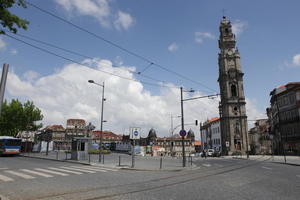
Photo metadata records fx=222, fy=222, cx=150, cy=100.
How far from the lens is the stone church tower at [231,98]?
55.1 m

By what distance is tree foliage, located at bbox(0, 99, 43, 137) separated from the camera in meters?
47.5

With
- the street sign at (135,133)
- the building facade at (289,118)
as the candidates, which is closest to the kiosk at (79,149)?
the street sign at (135,133)

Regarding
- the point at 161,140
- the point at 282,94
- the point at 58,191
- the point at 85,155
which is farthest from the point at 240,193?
the point at 161,140

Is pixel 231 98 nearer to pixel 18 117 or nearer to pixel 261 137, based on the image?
pixel 261 137

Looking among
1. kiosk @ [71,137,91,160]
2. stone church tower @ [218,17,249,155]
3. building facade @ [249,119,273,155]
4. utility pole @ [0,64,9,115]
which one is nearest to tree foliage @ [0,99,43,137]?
kiosk @ [71,137,91,160]

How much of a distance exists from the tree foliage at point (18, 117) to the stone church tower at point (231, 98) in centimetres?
4468

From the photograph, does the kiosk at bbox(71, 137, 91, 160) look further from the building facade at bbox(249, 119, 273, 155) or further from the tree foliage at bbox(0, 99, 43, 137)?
the building facade at bbox(249, 119, 273, 155)

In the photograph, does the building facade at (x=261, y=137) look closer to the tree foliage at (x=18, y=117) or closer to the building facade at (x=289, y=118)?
the building facade at (x=289, y=118)

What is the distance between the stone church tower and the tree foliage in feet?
147

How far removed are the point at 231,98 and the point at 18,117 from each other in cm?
5073

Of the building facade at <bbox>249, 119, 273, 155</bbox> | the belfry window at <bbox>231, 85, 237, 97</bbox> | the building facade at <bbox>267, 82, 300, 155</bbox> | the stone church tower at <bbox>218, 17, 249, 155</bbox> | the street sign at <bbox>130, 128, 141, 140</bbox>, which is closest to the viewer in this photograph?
the street sign at <bbox>130, 128, 141, 140</bbox>

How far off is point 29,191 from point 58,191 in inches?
41.6

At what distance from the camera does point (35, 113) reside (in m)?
49.9

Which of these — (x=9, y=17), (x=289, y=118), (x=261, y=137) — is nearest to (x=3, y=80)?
(x=9, y=17)
